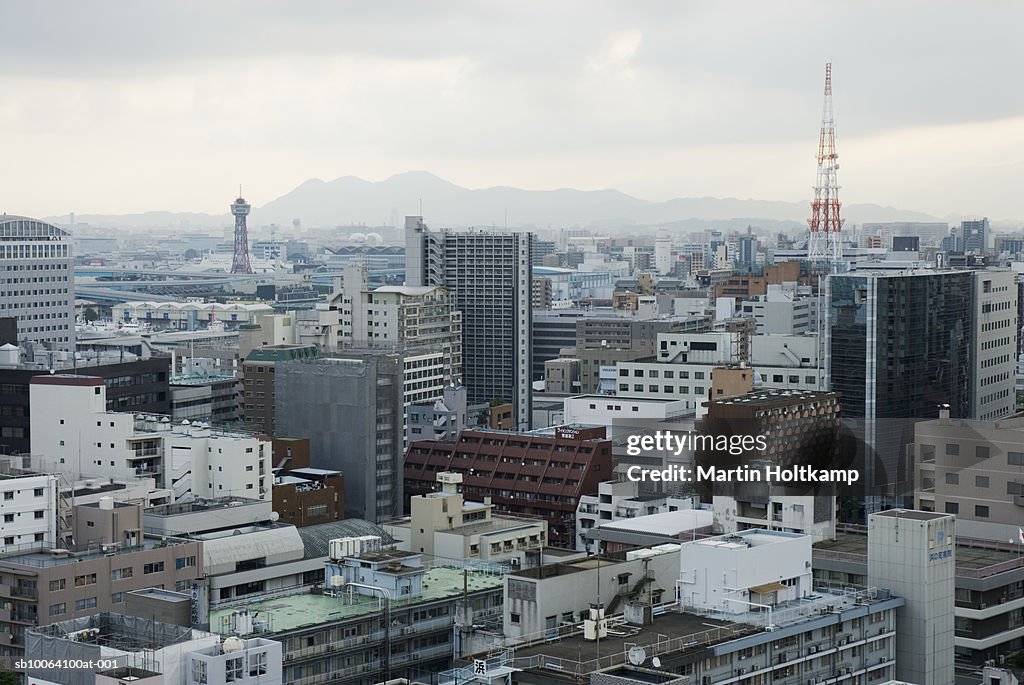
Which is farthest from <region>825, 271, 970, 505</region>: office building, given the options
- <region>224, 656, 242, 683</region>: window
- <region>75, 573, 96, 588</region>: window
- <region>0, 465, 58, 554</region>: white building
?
<region>224, 656, 242, 683</region>: window

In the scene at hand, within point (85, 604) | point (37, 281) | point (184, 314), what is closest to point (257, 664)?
point (85, 604)

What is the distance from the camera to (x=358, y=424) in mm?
26281

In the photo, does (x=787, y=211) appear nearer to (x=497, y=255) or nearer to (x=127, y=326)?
(x=127, y=326)

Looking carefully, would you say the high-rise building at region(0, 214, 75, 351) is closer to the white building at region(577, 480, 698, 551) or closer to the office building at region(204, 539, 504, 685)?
the white building at region(577, 480, 698, 551)

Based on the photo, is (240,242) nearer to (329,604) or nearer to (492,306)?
(492,306)

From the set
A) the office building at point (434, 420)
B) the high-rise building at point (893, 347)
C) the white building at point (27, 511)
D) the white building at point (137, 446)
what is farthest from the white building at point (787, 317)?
the white building at point (27, 511)

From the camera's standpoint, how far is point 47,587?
54.0ft

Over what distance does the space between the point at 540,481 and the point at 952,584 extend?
12.3m

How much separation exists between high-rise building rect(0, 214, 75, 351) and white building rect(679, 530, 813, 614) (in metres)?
38.0

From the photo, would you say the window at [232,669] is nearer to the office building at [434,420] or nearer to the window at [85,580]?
the window at [85,580]

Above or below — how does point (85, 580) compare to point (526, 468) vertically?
below

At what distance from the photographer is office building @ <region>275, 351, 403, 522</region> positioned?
2614 centimetres

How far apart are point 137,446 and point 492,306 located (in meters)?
21.7

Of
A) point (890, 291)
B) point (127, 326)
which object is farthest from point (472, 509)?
point (127, 326)
